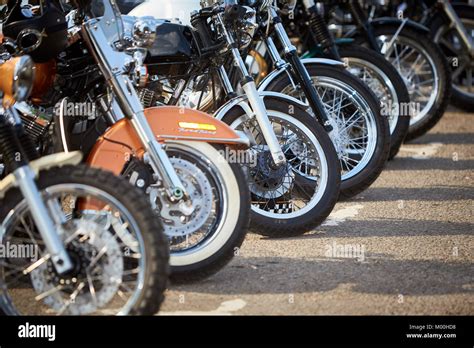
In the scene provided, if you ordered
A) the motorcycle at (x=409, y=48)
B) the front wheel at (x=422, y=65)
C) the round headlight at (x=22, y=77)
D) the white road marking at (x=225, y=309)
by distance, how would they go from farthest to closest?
the front wheel at (x=422, y=65), the motorcycle at (x=409, y=48), the white road marking at (x=225, y=309), the round headlight at (x=22, y=77)

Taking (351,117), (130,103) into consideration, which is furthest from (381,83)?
(130,103)

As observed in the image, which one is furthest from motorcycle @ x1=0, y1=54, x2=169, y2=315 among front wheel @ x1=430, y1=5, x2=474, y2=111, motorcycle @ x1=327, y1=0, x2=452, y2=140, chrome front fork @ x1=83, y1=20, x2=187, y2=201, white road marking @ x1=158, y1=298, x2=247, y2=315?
front wheel @ x1=430, y1=5, x2=474, y2=111

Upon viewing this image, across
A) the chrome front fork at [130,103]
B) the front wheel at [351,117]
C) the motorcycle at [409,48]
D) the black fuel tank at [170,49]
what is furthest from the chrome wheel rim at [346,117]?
the chrome front fork at [130,103]

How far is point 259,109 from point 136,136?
3.70 ft

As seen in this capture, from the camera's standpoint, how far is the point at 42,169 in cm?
470

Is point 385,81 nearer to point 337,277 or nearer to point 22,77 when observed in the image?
point 337,277

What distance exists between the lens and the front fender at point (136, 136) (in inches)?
215

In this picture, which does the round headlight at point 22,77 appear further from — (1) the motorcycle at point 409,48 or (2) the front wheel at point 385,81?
(1) the motorcycle at point 409,48

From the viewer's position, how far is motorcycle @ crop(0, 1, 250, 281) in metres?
5.39

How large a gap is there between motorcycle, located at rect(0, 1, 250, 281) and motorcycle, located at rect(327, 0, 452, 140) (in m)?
4.17

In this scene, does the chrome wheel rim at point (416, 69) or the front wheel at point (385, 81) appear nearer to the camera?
the front wheel at point (385, 81)

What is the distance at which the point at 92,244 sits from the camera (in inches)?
187
